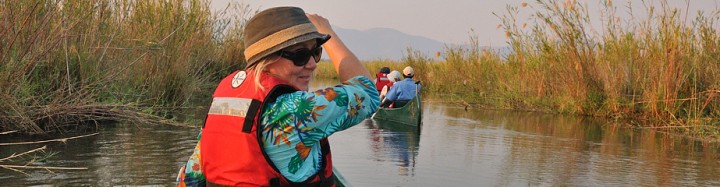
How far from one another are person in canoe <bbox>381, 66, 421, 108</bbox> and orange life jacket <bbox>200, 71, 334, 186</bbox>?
44.5 feet

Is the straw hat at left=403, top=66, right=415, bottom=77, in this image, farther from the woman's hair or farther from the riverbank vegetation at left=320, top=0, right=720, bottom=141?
the woman's hair

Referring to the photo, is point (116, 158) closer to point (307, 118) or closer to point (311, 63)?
point (311, 63)

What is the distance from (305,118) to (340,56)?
0.35 m

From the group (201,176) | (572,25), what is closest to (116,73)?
(201,176)

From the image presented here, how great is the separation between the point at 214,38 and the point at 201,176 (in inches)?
633

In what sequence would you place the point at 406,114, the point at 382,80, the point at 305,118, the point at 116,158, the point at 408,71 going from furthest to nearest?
the point at 382,80, the point at 408,71, the point at 406,114, the point at 116,158, the point at 305,118

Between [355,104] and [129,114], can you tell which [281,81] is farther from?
[129,114]

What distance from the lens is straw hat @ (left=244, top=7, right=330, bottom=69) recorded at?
115 inches

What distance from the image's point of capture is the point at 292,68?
299 cm

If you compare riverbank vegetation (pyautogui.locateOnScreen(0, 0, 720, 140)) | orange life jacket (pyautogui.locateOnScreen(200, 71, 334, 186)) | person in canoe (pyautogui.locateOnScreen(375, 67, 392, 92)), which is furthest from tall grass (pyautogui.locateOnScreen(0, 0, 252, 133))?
person in canoe (pyautogui.locateOnScreen(375, 67, 392, 92))

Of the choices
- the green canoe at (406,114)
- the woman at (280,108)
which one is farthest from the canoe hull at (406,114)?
the woman at (280,108)

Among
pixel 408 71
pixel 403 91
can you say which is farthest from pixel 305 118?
pixel 403 91

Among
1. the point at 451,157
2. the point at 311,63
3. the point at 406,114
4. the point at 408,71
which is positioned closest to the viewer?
the point at 311,63

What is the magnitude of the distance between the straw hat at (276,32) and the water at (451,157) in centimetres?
461
